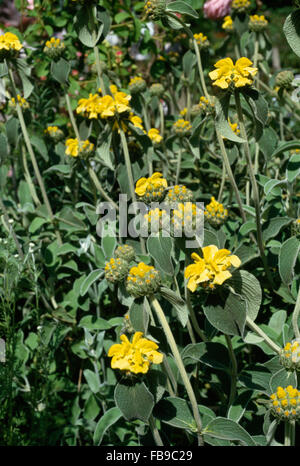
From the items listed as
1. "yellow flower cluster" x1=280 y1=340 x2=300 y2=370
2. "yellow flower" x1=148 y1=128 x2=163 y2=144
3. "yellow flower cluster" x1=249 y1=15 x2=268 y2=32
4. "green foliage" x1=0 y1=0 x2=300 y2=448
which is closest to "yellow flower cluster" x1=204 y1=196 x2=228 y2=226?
"green foliage" x1=0 y1=0 x2=300 y2=448

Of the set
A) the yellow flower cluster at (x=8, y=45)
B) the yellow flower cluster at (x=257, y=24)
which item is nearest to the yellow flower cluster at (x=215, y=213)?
the yellow flower cluster at (x=8, y=45)

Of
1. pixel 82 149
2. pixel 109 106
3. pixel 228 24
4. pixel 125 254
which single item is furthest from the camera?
pixel 228 24

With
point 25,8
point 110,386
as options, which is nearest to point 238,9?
point 25,8

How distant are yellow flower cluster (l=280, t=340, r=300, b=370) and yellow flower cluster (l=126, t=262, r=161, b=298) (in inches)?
10.2

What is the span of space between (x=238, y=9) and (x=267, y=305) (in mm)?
1096

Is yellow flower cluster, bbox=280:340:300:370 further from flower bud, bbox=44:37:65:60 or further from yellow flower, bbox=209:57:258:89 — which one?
flower bud, bbox=44:37:65:60

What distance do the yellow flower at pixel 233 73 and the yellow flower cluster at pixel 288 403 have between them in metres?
0.58

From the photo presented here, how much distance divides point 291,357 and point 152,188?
426 millimetres

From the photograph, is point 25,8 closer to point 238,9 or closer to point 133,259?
point 238,9

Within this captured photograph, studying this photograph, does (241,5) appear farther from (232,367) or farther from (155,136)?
(232,367)

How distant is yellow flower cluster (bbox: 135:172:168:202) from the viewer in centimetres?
104

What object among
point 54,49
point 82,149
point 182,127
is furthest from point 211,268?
point 54,49

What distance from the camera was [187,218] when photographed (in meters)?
0.94

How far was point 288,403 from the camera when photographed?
2.69ft
